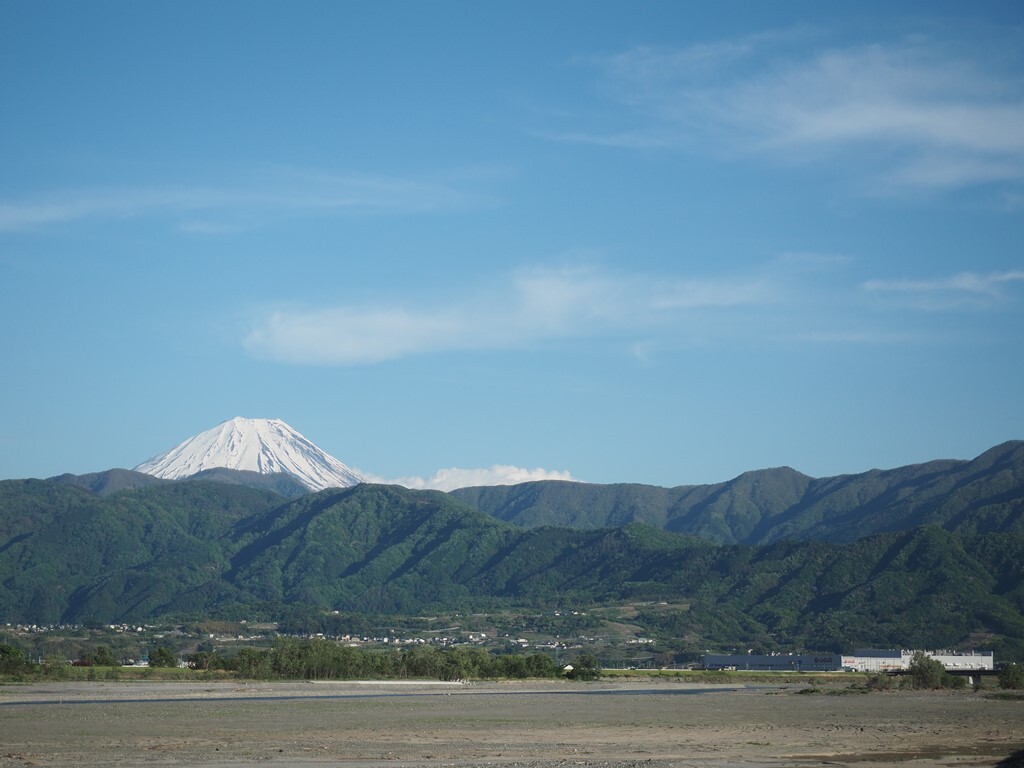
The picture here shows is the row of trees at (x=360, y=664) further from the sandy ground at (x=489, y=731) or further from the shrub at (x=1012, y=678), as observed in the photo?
the shrub at (x=1012, y=678)

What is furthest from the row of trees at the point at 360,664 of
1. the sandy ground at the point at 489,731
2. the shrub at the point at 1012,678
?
the shrub at the point at 1012,678

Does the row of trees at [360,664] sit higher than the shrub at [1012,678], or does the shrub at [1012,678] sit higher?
the row of trees at [360,664]

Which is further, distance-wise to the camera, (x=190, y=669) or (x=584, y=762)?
(x=190, y=669)

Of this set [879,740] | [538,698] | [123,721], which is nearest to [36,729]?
[123,721]

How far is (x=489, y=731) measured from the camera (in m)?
57.2

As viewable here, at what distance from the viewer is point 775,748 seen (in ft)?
163

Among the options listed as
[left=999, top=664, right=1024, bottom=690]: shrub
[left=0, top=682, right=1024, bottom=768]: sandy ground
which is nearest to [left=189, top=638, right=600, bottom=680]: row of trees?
[left=0, top=682, right=1024, bottom=768]: sandy ground

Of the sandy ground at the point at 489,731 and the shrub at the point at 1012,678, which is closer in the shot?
the sandy ground at the point at 489,731

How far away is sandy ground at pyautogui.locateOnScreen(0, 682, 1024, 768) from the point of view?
44.6 m

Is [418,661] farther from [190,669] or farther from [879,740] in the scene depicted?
[879,740]

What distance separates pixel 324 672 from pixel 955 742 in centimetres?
8419

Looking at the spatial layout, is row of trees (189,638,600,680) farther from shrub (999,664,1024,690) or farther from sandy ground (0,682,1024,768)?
shrub (999,664,1024,690)

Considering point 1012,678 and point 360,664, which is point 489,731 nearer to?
point 360,664

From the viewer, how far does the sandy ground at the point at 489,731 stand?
4462 cm
